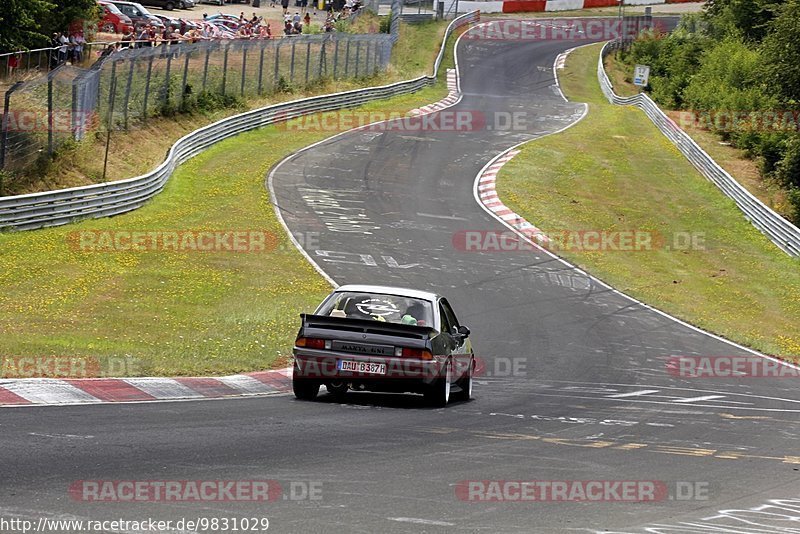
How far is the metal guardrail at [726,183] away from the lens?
32781 mm

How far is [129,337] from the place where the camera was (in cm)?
1733

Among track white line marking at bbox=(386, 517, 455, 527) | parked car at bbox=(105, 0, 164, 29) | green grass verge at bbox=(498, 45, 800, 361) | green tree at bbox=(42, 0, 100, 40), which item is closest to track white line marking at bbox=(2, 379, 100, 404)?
track white line marking at bbox=(386, 517, 455, 527)

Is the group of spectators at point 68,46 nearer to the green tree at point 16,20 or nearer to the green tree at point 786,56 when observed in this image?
the green tree at point 16,20

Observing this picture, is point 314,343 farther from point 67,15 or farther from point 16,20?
point 67,15

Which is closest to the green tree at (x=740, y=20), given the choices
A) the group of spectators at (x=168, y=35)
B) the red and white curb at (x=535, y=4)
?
the red and white curb at (x=535, y=4)

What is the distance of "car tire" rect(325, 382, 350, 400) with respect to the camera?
1290 cm

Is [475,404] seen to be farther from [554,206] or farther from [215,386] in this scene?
[554,206]

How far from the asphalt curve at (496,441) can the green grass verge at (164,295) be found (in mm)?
2592

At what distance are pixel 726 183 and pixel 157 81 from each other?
19077 millimetres

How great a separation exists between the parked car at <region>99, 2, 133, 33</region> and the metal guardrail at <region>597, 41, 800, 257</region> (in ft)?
77.5

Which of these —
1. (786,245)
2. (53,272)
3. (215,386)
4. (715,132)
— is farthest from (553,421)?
(715,132)

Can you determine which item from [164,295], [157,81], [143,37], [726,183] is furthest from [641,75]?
[164,295]

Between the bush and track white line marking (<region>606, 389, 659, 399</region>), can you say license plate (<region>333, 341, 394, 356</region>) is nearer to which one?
track white line marking (<region>606, 389, 659, 399</region>)

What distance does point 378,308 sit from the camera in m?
13.7
